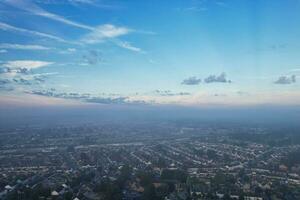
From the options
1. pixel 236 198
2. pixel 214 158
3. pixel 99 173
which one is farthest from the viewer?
pixel 214 158

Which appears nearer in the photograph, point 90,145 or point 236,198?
point 236,198

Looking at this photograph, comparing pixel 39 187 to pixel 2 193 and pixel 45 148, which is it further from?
pixel 45 148

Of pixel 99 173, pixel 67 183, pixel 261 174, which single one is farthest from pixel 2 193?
pixel 261 174

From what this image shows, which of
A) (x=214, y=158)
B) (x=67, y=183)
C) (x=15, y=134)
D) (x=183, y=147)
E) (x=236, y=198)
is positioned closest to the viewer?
(x=236, y=198)

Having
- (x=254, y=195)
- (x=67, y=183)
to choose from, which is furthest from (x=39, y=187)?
(x=254, y=195)

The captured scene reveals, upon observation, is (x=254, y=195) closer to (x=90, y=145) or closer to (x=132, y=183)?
(x=132, y=183)

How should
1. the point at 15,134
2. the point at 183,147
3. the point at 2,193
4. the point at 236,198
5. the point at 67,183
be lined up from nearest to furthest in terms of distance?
the point at 236,198 → the point at 2,193 → the point at 67,183 → the point at 183,147 → the point at 15,134
